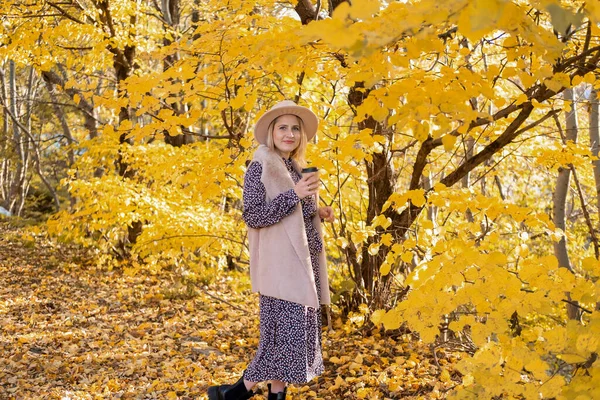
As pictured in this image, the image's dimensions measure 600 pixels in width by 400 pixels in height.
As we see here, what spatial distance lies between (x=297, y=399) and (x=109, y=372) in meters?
1.56

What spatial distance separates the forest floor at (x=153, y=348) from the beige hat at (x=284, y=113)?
1.60m

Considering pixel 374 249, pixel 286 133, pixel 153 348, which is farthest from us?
pixel 153 348

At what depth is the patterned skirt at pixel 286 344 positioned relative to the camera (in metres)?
2.81

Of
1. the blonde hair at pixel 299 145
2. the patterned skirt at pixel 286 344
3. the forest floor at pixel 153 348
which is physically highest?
the blonde hair at pixel 299 145

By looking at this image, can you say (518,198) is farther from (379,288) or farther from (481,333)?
(481,333)

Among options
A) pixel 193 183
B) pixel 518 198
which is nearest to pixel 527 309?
pixel 193 183

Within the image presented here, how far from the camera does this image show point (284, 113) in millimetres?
2945

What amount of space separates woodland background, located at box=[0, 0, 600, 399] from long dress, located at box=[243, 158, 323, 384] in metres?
0.50

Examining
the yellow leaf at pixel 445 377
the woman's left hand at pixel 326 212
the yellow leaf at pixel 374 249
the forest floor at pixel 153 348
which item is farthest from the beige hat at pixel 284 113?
the yellow leaf at pixel 445 377

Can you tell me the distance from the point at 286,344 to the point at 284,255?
45cm

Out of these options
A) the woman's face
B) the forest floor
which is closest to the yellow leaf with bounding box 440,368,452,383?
the forest floor

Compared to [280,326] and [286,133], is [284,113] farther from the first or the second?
[280,326]

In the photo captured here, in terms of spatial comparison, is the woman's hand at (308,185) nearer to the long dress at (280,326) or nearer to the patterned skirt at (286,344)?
the long dress at (280,326)

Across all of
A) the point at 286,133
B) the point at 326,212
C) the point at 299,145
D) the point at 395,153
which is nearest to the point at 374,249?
the point at 326,212
